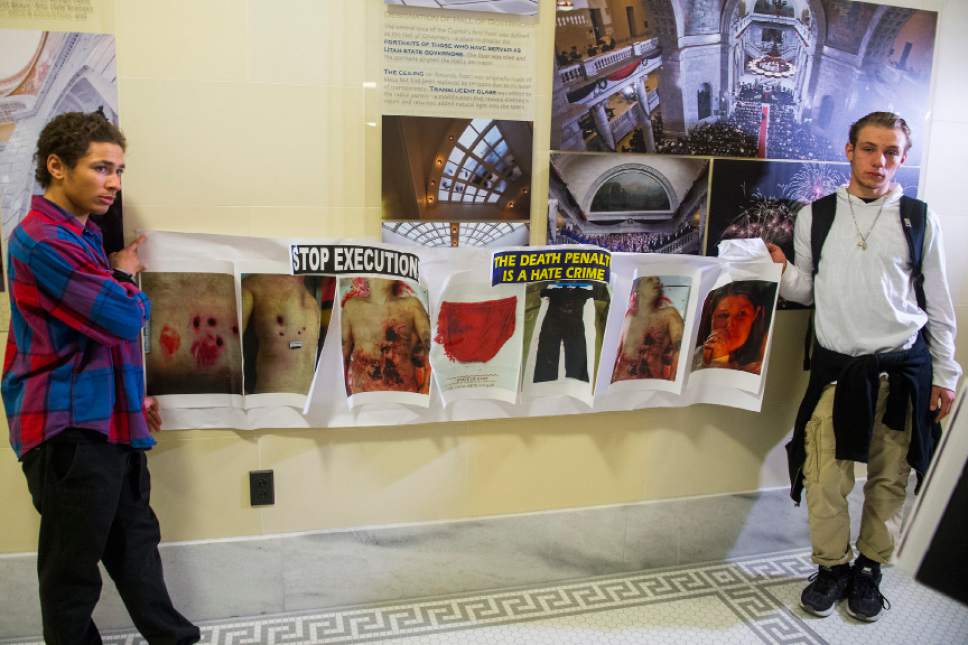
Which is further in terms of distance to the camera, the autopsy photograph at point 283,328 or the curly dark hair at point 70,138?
the autopsy photograph at point 283,328

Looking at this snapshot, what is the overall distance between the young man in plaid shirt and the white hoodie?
6.38ft

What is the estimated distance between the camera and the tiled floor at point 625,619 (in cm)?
219

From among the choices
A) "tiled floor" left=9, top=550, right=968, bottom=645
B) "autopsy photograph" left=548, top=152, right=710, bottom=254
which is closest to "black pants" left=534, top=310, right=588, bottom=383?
"autopsy photograph" left=548, top=152, right=710, bottom=254

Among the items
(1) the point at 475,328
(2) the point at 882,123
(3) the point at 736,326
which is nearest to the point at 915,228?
(2) the point at 882,123

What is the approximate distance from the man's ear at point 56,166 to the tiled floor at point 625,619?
4.14 feet

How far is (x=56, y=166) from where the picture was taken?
166 centimetres

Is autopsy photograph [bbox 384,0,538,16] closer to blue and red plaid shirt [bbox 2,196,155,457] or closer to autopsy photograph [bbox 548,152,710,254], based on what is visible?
autopsy photograph [bbox 548,152,710,254]

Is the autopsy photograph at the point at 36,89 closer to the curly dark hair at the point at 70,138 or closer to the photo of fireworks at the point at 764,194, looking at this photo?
the curly dark hair at the point at 70,138

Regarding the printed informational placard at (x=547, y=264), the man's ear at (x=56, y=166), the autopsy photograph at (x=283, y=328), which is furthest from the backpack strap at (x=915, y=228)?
the man's ear at (x=56, y=166)

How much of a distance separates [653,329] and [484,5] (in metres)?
1.06

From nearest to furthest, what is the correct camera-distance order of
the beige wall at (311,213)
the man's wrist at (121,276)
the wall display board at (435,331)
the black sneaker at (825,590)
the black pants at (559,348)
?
the man's wrist at (121,276) → the beige wall at (311,213) → the wall display board at (435,331) → the black pants at (559,348) → the black sneaker at (825,590)

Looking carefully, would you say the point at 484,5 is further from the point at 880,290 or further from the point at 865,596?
the point at 865,596

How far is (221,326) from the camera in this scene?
2.06 metres

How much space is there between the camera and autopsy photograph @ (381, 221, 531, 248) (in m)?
2.14
